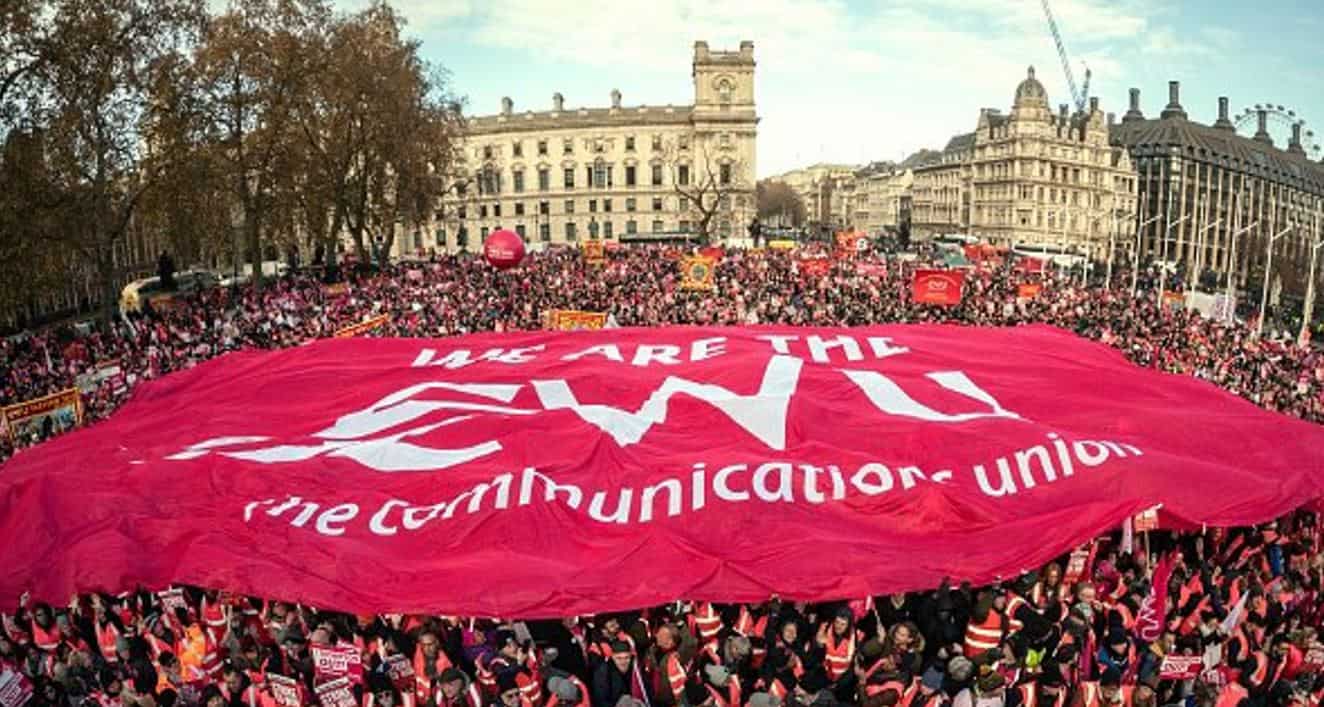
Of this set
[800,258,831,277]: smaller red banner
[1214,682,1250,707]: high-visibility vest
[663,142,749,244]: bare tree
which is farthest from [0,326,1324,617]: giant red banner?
[663,142,749,244]: bare tree

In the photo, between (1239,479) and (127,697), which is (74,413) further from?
(1239,479)

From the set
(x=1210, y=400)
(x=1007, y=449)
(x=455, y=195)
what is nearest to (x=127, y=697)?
(x=1007, y=449)

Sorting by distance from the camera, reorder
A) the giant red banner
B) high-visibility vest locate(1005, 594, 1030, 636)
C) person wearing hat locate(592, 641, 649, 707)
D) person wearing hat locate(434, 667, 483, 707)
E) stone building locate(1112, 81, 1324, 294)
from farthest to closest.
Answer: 1. stone building locate(1112, 81, 1324, 294)
2. the giant red banner
3. high-visibility vest locate(1005, 594, 1030, 636)
4. person wearing hat locate(592, 641, 649, 707)
5. person wearing hat locate(434, 667, 483, 707)

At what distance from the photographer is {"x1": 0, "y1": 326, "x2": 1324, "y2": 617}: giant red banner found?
8.98m

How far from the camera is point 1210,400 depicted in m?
13.2

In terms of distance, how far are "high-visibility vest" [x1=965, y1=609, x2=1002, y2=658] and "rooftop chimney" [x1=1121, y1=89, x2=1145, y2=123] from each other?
125752 millimetres

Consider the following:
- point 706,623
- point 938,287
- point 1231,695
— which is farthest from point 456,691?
point 938,287

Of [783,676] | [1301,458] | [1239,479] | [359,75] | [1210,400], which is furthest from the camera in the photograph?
[359,75]

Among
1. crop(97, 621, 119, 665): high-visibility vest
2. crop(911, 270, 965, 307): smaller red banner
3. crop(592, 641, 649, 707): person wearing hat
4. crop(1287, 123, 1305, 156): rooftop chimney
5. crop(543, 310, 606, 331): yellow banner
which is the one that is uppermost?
crop(1287, 123, 1305, 156): rooftop chimney

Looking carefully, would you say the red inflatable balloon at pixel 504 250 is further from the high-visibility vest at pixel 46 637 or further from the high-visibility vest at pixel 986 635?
the high-visibility vest at pixel 986 635

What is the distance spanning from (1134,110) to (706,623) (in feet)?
423

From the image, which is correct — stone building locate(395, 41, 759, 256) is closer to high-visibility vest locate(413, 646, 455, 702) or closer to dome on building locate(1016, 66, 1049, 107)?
dome on building locate(1016, 66, 1049, 107)

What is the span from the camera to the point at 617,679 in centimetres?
773

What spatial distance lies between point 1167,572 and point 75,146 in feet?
106
